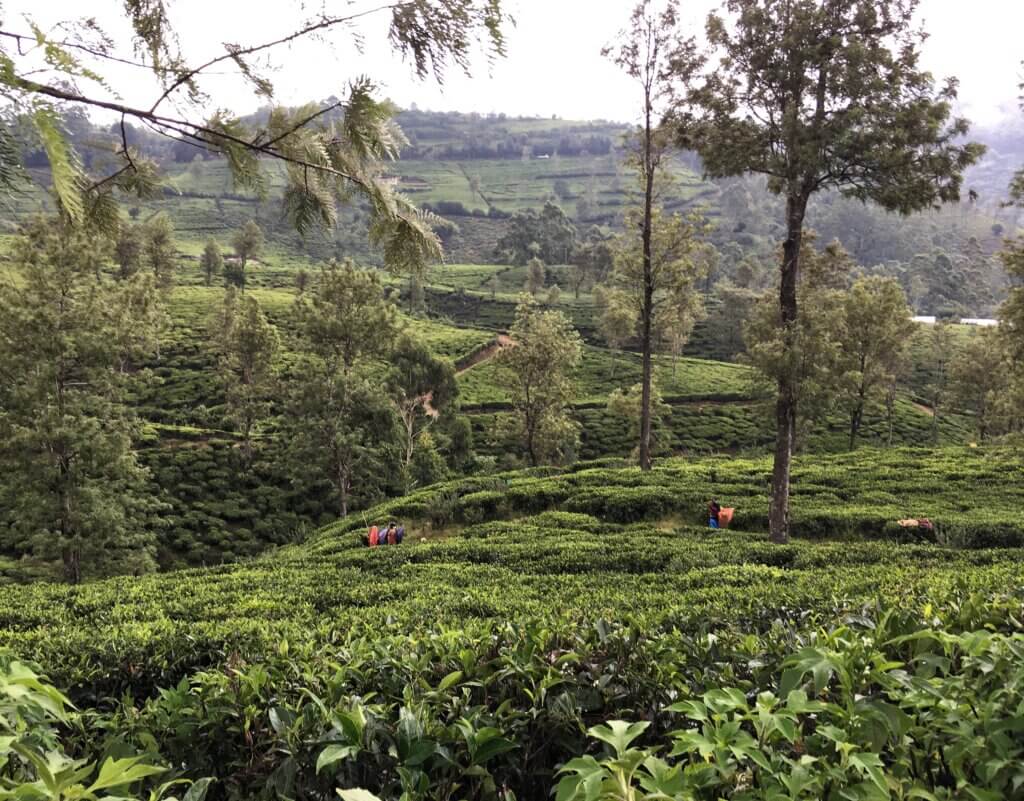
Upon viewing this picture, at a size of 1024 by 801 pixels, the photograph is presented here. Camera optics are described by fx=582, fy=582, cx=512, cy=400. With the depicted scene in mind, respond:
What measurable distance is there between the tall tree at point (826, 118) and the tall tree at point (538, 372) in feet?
46.8

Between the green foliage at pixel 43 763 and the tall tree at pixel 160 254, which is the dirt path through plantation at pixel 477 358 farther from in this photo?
Result: the green foliage at pixel 43 763

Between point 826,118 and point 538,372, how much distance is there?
15920mm

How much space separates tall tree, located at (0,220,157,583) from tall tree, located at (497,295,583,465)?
13.8 meters

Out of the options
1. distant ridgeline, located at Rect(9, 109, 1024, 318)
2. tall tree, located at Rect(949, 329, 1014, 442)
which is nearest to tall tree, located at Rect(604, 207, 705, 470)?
tall tree, located at Rect(949, 329, 1014, 442)

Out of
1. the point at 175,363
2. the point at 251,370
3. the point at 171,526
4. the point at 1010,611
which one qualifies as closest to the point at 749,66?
the point at 1010,611

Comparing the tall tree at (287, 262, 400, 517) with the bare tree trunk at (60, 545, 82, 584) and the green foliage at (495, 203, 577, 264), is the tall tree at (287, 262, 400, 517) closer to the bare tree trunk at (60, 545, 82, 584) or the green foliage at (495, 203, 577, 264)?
the bare tree trunk at (60, 545, 82, 584)

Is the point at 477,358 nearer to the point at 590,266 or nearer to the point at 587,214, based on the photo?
the point at 590,266

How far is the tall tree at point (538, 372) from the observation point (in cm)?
2370

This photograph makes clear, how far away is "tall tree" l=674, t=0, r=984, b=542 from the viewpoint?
8625 mm

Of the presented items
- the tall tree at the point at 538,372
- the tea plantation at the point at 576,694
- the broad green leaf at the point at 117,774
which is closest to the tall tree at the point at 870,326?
the tall tree at the point at 538,372

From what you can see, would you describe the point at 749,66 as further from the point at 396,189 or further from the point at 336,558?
the point at 336,558

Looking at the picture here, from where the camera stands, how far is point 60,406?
553 inches

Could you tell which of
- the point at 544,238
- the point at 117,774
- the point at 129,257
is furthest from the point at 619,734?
the point at 544,238

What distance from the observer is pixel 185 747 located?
2.26 meters
